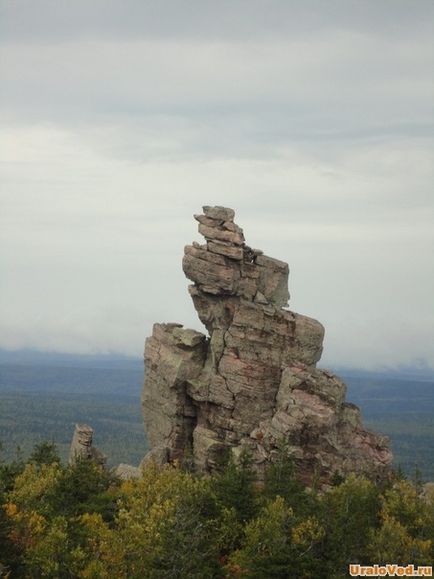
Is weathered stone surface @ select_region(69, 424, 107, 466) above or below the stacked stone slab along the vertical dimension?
below

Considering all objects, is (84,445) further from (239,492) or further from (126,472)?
(239,492)

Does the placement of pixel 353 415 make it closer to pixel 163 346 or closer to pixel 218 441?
pixel 218 441

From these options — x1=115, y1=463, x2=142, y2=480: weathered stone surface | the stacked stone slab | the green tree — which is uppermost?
the stacked stone slab

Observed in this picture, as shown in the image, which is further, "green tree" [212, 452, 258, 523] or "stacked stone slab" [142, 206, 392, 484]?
"stacked stone slab" [142, 206, 392, 484]

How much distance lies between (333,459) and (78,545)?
43.5 m

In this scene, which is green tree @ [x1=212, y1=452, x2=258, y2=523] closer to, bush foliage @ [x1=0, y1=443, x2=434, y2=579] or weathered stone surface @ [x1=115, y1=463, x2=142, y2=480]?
bush foliage @ [x1=0, y1=443, x2=434, y2=579]

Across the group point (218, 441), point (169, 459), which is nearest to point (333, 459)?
point (218, 441)

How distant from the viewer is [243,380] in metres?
125

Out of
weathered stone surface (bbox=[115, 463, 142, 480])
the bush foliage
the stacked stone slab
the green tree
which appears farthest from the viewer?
weathered stone surface (bbox=[115, 463, 142, 480])

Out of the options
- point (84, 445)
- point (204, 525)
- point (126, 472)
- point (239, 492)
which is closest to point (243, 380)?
point (239, 492)

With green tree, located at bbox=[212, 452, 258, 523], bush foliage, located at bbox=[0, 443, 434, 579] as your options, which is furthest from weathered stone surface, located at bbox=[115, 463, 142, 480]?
green tree, located at bbox=[212, 452, 258, 523]

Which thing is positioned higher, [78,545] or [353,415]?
[353,415]

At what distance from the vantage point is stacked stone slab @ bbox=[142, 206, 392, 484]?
11975 centimetres

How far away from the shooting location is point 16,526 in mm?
91875
